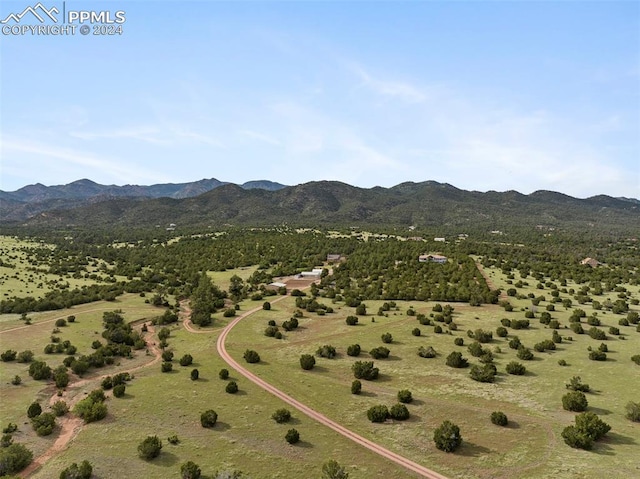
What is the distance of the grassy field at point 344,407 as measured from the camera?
29.3 m

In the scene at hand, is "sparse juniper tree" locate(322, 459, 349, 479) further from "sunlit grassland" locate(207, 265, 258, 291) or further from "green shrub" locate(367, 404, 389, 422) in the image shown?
"sunlit grassland" locate(207, 265, 258, 291)

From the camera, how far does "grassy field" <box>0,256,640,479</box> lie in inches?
1154

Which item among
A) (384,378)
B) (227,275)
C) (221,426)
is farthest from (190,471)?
(227,275)

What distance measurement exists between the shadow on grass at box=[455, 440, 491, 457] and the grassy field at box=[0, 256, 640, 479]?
8 centimetres

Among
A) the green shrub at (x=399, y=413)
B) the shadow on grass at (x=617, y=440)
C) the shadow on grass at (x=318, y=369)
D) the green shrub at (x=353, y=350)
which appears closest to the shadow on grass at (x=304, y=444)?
the green shrub at (x=399, y=413)

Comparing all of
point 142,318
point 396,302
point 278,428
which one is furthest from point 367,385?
point 142,318

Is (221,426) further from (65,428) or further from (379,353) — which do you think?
(379,353)

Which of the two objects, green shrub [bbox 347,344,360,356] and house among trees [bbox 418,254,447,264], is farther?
house among trees [bbox 418,254,447,264]

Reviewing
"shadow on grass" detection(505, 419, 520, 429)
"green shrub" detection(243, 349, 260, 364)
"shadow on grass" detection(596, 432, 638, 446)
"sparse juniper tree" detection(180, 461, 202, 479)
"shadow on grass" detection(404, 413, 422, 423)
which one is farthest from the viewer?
"green shrub" detection(243, 349, 260, 364)

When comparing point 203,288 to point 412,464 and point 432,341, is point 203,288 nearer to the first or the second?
point 432,341

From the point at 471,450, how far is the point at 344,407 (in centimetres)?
1242

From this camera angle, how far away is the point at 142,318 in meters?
74.5

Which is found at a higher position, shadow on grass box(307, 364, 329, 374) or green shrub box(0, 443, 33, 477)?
shadow on grass box(307, 364, 329, 374)

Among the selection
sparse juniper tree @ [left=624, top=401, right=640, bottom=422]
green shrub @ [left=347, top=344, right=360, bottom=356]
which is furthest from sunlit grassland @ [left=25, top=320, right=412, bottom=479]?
sparse juniper tree @ [left=624, top=401, right=640, bottom=422]
